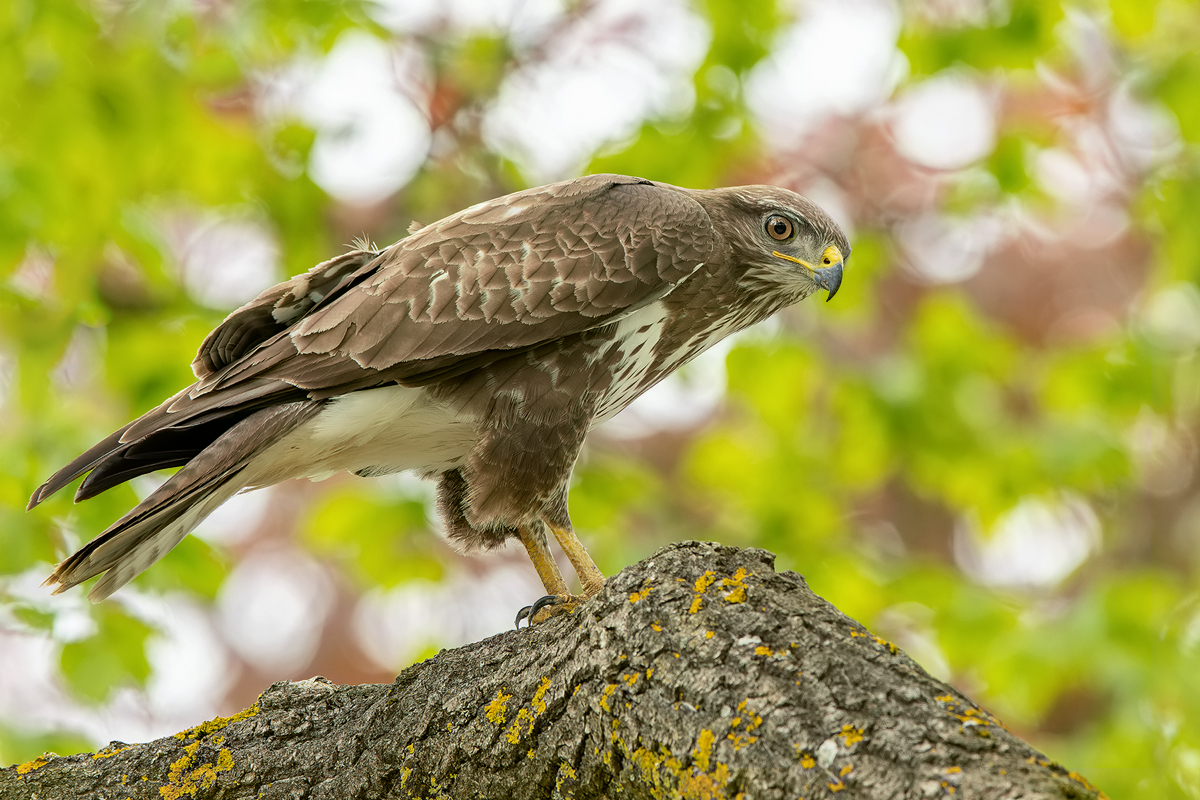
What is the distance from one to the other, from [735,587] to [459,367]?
5.67ft

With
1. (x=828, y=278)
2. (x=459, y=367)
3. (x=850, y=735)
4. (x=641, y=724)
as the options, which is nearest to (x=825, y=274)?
(x=828, y=278)

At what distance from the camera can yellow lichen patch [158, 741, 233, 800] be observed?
10.2 ft

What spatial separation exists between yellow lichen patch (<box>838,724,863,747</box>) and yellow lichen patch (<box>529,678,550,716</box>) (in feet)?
2.42

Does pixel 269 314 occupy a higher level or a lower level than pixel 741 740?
higher

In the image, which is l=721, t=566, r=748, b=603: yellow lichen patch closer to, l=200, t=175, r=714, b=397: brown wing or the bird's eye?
l=200, t=175, r=714, b=397: brown wing

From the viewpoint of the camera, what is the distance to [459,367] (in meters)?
4.03

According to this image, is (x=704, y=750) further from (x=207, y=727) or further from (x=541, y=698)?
(x=207, y=727)

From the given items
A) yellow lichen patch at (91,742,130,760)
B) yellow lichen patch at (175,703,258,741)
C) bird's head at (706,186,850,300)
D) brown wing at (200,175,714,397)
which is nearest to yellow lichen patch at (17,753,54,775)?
yellow lichen patch at (91,742,130,760)

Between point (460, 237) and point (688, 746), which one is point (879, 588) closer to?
point (460, 237)

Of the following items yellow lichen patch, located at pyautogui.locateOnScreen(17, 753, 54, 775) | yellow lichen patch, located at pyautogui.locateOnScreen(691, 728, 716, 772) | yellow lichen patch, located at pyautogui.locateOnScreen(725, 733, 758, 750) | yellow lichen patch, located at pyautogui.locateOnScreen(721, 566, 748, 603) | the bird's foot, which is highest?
yellow lichen patch, located at pyautogui.locateOnScreen(17, 753, 54, 775)

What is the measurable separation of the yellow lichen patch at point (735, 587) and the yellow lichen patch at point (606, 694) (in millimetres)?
318

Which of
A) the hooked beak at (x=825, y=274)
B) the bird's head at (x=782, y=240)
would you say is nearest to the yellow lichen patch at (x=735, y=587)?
the bird's head at (x=782, y=240)

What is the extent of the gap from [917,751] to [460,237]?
273 cm

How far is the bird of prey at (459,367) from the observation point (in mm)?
3834
